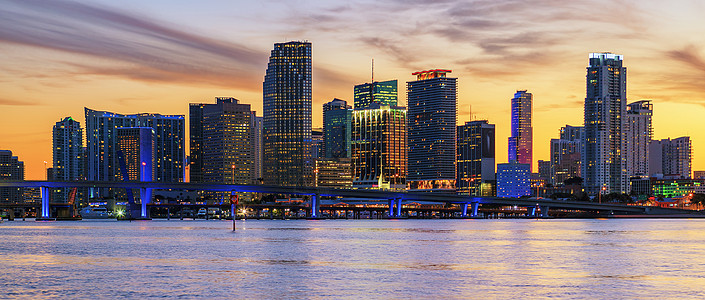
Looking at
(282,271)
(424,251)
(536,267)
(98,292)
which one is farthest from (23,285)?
(424,251)

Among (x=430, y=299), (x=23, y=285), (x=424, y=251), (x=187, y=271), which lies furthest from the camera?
(x=424, y=251)

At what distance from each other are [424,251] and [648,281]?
113ft

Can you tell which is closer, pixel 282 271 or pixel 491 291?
pixel 491 291

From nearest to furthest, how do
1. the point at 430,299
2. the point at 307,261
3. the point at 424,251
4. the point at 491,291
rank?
the point at 430,299, the point at 491,291, the point at 307,261, the point at 424,251

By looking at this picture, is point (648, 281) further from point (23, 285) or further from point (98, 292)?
point (23, 285)

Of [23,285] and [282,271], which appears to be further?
[282,271]

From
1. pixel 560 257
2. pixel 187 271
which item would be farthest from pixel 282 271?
pixel 560 257

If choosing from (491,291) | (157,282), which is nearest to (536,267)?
(491,291)

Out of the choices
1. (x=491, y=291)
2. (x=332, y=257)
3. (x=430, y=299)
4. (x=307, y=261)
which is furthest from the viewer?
(x=332, y=257)

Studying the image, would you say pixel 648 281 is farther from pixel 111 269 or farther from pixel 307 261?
pixel 111 269

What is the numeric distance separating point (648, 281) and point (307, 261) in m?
27.5

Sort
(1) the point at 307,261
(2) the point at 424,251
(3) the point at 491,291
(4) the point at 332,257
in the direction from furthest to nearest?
(2) the point at 424,251, (4) the point at 332,257, (1) the point at 307,261, (3) the point at 491,291

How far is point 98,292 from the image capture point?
47750 millimetres

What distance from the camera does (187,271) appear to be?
60.4 m
